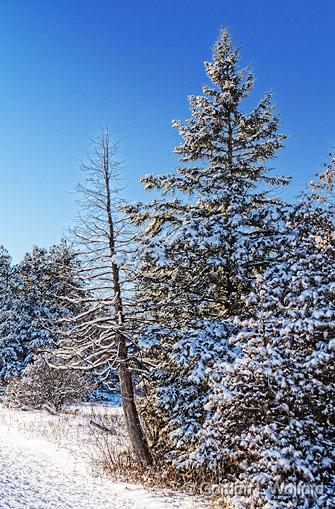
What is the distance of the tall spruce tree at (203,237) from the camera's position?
897cm

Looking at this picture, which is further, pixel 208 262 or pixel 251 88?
pixel 251 88

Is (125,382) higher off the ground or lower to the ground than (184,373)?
lower

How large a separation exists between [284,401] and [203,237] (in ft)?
13.2

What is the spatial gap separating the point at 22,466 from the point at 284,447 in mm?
6533

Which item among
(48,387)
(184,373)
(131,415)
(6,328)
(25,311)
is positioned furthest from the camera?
(25,311)

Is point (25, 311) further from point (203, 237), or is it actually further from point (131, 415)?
point (203, 237)

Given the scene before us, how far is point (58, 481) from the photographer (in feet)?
28.4

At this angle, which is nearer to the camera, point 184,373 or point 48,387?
point 184,373

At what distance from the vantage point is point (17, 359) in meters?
26.7

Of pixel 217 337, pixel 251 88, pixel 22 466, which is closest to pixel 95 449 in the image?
pixel 22 466

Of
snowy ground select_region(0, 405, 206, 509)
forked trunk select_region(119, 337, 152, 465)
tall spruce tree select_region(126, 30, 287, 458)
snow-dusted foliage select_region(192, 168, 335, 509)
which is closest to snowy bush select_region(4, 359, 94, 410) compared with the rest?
snowy ground select_region(0, 405, 206, 509)

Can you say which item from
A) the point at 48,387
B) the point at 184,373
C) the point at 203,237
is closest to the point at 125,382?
the point at 184,373

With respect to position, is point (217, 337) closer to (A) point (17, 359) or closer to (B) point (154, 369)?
(B) point (154, 369)

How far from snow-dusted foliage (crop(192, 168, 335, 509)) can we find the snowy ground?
172 centimetres
